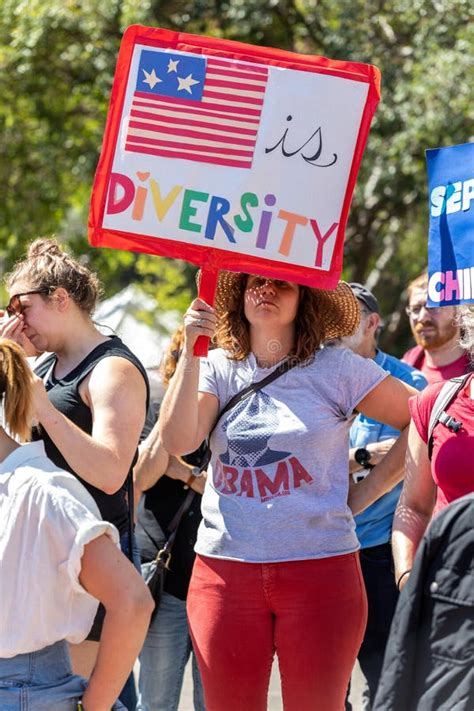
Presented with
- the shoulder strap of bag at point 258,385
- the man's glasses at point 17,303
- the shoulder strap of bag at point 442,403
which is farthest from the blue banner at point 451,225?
the man's glasses at point 17,303

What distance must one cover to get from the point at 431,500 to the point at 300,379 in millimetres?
538

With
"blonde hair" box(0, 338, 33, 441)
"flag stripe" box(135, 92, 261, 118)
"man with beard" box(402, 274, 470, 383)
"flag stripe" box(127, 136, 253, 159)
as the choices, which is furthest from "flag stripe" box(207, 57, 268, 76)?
"man with beard" box(402, 274, 470, 383)

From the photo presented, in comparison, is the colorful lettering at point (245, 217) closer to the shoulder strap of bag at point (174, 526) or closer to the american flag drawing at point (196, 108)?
the american flag drawing at point (196, 108)

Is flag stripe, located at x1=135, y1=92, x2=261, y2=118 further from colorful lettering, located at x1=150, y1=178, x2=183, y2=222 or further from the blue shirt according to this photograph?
the blue shirt

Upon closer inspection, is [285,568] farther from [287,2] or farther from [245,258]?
[287,2]

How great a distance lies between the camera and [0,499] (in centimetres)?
263

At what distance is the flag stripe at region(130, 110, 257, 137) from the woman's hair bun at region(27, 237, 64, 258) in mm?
521

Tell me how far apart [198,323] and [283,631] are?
93 centimetres

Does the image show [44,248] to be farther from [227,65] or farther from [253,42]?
[253,42]

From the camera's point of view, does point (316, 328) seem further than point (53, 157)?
No

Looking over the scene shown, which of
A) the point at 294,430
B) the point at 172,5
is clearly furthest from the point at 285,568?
the point at 172,5

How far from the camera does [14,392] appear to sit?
9.07 feet

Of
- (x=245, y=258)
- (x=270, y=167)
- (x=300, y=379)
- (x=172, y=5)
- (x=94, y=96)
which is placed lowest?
(x=300, y=379)

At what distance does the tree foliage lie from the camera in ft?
34.4
